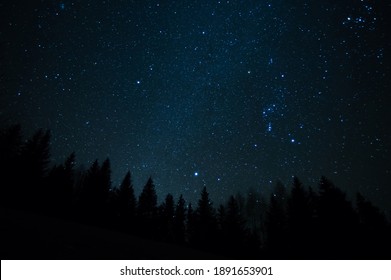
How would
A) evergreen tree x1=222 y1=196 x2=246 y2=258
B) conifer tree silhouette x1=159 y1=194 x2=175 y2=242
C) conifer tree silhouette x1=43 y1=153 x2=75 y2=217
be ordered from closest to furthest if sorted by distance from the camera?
conifer tree silhouette x1=43 y1=153 x2=75 y2=217 → evergreen tree x1=222 y1=196 x2=246 y2=258 → conifer tree silhouette x1=159 y1=194 x2=175 y2=242

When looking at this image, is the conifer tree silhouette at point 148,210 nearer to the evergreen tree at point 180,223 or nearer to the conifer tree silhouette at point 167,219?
the conifer tree silhouette at point 167,219

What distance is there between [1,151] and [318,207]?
43.3 metres

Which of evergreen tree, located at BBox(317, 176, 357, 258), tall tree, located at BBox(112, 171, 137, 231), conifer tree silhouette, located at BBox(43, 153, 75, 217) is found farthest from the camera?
tall tree, located at BBox(112, 171, 137, 231)

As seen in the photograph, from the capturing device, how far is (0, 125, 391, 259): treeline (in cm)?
2495

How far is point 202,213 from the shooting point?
36625mm

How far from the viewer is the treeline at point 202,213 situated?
81.9 feet

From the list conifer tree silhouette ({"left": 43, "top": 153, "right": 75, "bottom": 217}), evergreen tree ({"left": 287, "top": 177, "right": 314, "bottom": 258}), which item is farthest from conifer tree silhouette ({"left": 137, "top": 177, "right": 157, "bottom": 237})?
evergreen tree ({"left": 287, "top": 177, "right": 314, "bottom": 258})

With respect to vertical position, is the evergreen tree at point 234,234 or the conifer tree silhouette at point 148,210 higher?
the conifer tree silhouette at point 148,210

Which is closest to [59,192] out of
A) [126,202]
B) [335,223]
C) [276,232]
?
[126,202]

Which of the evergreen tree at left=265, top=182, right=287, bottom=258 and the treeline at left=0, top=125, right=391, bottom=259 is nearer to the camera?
the treeline at left=0, top=125, right=391, bottom=259

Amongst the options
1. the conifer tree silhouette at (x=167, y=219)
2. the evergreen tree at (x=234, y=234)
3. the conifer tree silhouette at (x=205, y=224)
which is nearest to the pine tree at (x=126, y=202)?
the conifer tree silhouette at (x=167, y=219)

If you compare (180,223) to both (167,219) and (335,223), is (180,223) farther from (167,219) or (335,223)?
(335,223)

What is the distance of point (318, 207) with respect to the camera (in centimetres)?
2728

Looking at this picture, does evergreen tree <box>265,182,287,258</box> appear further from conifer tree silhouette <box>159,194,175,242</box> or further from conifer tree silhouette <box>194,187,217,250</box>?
conifer tree silhouette <box>159,194,175,242</box>
